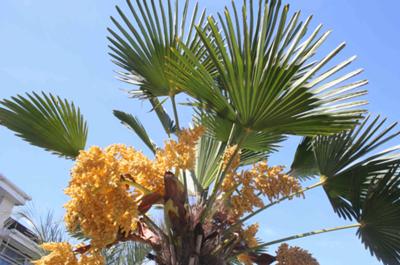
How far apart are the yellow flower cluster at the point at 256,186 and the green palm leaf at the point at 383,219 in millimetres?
959

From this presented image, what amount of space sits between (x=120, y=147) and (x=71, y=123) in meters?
1.31

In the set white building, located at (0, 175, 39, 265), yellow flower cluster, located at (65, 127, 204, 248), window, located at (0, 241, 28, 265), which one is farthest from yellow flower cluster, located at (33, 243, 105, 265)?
white building, located at (0, 175, 39, 265)

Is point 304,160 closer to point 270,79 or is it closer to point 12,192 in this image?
point 270,79

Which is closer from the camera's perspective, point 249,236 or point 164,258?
point 164,258

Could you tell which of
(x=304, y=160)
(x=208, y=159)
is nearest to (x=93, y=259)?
(x=208, y=159)

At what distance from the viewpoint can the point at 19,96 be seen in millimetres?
3764

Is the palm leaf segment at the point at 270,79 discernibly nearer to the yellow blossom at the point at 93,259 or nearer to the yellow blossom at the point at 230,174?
the yellow blossom at the point at 230,174

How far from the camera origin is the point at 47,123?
405 cm

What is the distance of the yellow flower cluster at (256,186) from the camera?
10.5ft

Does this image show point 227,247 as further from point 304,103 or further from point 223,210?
point 304,103

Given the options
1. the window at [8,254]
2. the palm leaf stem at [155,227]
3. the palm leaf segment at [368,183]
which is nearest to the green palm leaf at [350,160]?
the palm leaf segment at [368,183]

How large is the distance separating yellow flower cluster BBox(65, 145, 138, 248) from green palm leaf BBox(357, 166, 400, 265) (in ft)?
7.62

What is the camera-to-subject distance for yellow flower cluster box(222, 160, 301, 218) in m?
3.19

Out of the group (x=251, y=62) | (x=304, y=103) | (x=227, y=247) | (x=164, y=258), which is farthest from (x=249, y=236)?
(x=251, y=62)
